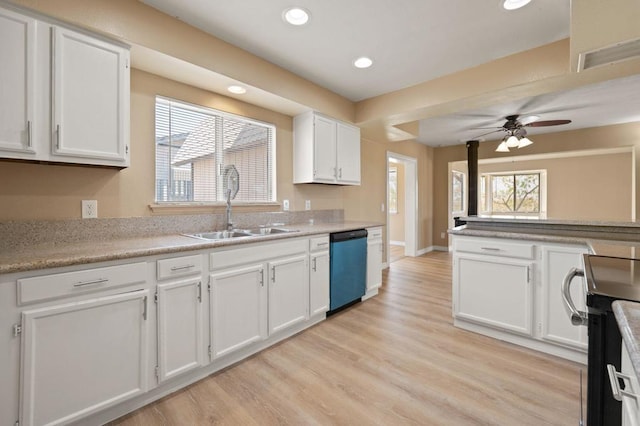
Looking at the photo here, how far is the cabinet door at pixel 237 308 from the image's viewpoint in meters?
1.91

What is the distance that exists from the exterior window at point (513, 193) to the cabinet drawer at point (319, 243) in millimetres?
7558

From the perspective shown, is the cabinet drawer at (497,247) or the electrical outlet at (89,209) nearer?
the electrical outlet at (89,209)

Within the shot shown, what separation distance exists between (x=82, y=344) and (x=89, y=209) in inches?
36.7

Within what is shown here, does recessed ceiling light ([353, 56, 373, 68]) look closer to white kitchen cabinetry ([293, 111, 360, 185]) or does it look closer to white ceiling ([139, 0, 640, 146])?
white ceiling ([139, 0, 640, 146])

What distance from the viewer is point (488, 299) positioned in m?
2.47

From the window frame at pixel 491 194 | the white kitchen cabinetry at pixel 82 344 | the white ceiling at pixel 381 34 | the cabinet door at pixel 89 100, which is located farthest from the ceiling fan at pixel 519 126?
the white kitchen cabinetry at pixel 82 344

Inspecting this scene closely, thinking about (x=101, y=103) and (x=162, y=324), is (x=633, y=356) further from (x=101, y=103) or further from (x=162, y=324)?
(x=101, y=103)

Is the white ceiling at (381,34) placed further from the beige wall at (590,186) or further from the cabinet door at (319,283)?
the beige wall at (590,186)

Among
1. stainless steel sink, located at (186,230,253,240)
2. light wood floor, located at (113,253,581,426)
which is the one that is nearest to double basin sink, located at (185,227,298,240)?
stainless steel sink, located at (186,230,253,240)

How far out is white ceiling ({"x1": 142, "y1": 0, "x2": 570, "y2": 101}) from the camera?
193 cm

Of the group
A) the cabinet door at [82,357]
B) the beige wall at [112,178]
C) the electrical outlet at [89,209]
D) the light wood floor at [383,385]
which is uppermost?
the beige wall at [112,178]

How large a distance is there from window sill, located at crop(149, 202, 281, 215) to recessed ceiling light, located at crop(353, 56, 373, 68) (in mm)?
1655

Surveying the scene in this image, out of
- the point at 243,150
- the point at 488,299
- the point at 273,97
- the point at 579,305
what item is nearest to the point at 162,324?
the point at 243,150

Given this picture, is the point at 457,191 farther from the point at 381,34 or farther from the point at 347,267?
the point at 381,34
